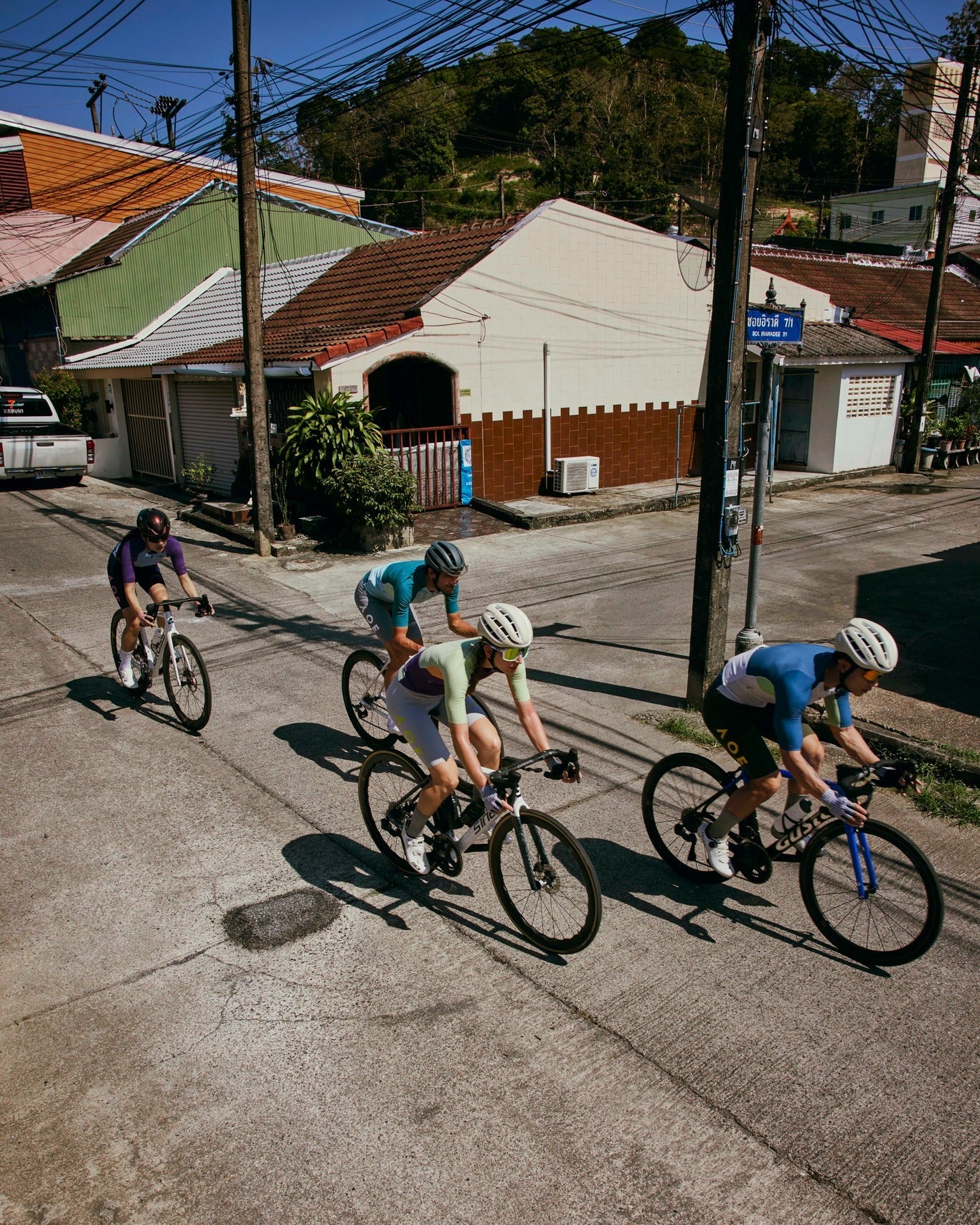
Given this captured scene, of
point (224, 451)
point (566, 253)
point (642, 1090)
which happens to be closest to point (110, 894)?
point (642, 1090)

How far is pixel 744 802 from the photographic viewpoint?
15.4 feet

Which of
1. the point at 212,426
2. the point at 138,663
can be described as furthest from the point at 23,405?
the point at 138,663

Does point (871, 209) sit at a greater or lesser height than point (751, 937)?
greater

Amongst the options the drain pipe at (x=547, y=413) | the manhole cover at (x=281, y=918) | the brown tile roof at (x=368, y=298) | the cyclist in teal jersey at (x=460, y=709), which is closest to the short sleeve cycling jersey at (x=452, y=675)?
the cyclist in teal jersey at (x=460, y=709)

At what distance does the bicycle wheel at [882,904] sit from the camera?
4176 mm

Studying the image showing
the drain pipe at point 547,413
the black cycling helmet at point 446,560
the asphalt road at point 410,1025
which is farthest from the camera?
the drain pipe at point 547,413

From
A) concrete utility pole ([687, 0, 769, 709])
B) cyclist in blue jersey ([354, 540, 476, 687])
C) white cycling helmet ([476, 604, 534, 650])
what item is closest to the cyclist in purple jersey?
cyclist in blue jersey ([354, 540, 476, 687])

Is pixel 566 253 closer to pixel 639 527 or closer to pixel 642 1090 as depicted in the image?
pixel 639 527

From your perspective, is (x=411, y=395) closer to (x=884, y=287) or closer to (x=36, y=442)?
(x=36, y=442)

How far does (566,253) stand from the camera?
17.8 metres

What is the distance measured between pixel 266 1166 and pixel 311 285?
20156 millimetres

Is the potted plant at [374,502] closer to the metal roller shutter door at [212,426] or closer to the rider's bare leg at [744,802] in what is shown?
the metal roller shutter door at [212,426]

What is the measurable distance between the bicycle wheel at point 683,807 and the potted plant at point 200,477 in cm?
1448

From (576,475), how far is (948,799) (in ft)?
41.8
